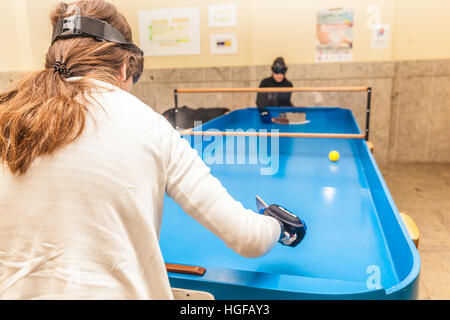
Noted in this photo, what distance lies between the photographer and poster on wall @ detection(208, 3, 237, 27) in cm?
492

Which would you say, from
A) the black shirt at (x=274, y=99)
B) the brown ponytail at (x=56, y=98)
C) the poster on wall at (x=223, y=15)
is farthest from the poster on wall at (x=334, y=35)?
the brown ponytail at (x=56, y=98)

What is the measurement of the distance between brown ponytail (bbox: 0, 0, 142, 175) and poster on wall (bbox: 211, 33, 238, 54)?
434 cm

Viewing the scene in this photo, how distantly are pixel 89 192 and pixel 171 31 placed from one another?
4875mm

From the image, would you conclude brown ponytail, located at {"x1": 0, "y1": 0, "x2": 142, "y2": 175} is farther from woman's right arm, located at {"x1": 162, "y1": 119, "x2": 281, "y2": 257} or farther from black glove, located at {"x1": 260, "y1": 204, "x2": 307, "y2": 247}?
black glove, located at {"x1": 260, "y1": 204, "x2": 307, "y2": 247}

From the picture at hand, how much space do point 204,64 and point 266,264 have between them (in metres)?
4.49

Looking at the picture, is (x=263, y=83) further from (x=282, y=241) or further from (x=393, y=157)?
(x=282, y=241)

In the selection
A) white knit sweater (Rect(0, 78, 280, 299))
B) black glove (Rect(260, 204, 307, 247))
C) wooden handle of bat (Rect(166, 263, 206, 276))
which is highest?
white knit sweater (Rect(0, 78, 280, 299))

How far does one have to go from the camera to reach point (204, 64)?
17.0 ft

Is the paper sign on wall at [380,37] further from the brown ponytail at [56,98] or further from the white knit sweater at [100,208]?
the white knit sweater at [100,208]

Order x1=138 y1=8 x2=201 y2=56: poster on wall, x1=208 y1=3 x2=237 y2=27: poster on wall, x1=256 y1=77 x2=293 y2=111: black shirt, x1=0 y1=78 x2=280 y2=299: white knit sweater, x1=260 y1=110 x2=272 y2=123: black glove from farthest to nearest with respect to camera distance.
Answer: x1=138 y1=8 x2=201 y2=56: poster on wall → x1=208 y1=3 x2=237 y2=27: poster on wall → x1=256 y1=77 x2=293 y2=111: black shirt → x1=260 y1=110 x2=272 y2=123: black glove → x1=0 y1=78 x2=280 y2=299: white knit sweater

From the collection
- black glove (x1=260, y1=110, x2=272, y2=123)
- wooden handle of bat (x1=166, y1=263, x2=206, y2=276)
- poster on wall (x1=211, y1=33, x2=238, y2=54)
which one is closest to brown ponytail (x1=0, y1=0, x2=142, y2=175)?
wooden handle of bat (x1=166, y1=263, x2=206, y2=276)

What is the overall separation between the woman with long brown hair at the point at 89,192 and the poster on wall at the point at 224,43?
4.52 meters

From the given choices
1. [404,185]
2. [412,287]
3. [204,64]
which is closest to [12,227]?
[412,287]

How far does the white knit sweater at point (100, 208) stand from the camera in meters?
0.66
